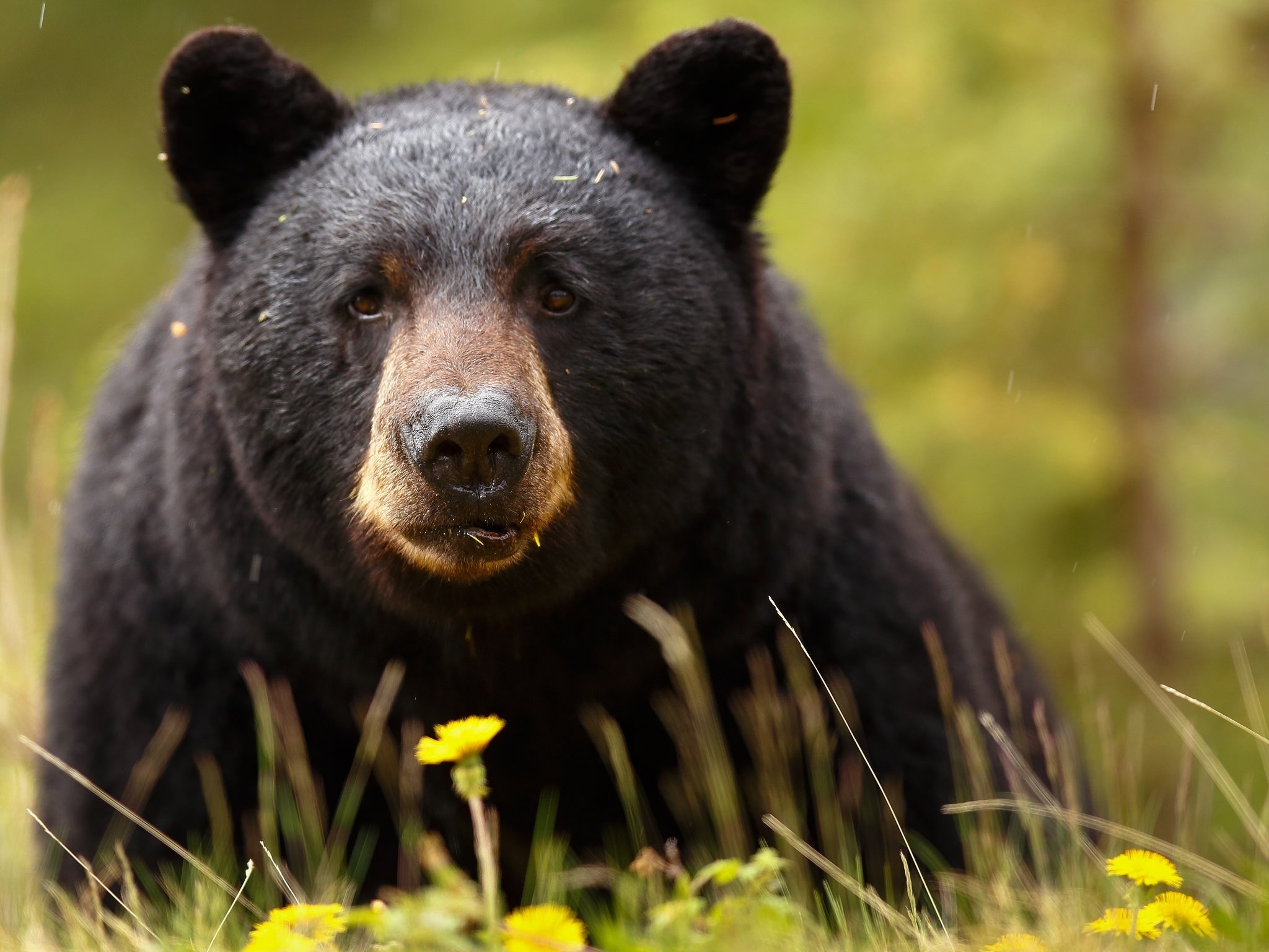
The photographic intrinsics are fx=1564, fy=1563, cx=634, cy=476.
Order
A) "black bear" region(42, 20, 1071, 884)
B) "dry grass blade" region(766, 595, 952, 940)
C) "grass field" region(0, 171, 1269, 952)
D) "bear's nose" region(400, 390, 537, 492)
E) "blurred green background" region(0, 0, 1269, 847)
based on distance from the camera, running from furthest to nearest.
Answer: "blurred green background" region(0, 0, 1269, 847)
"dry grass blade" region(766, 595, 952, 940)
"black bear" region(42, 20, 1071, 884)
"bear's nose" region(400, 390, 537, 492)
"grass field" region(0, 171, 1269, 952)

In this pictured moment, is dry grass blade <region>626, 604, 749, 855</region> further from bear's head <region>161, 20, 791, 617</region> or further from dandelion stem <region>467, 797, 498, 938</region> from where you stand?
dandelion stem <region>467, 797, 498, 938</region>

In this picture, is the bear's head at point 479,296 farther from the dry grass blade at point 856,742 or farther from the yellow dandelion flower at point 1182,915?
the yellow dandelion flower at point 1182,915

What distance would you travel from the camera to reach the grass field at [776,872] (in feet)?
8.69

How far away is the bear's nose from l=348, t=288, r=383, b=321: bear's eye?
43 centimetres

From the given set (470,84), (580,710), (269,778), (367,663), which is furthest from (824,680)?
(470,84)

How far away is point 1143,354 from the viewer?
8102 millimetres

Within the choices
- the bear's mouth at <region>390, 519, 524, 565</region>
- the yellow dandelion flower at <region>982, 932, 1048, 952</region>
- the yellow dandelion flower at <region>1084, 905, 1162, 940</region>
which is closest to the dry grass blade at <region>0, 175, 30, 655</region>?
the bear's mouth at <region>390, 519, 524, 565</region>

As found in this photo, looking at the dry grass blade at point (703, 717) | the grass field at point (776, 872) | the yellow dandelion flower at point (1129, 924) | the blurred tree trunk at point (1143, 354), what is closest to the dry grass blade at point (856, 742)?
the grass field at point (776, 872)

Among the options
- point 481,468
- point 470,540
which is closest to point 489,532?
point 470,540

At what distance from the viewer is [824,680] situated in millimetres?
3688

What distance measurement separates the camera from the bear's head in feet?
10.6

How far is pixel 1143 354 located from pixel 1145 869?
613cm

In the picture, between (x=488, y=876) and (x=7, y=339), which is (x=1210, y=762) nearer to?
(x=488, y=876)

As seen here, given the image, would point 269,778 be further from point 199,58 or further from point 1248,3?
point 1248,3
